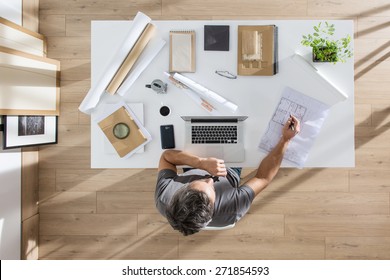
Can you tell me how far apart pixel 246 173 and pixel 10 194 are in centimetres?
162

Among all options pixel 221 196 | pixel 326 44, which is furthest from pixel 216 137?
pixel 326 44

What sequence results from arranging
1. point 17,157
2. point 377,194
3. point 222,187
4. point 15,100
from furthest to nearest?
point 377,194 < point 17,157 < point 15,100 < point 222,187

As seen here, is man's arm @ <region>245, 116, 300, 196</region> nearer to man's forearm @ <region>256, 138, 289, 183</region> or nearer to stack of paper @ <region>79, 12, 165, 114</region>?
man's forearm @ <region>256, 138, 289, 183</region>

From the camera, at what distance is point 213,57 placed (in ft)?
5.67

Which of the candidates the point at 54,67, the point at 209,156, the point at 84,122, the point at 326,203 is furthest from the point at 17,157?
the point at 326,203

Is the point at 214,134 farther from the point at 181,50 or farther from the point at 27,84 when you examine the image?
the point at 27,84

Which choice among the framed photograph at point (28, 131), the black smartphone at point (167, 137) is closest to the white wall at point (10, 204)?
the framed photograph at point (28, 131)

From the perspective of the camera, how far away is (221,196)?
1606 mm

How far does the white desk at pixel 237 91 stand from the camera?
67.4 inches

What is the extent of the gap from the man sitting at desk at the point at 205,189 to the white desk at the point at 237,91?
9 centimetres

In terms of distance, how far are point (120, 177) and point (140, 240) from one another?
50 cm

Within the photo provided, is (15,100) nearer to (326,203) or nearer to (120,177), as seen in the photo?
(120,177)

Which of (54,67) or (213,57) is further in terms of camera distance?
(54,67)

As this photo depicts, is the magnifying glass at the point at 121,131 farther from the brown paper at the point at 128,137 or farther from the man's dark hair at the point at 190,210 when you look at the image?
the man's dark hair at the point at 190,210
